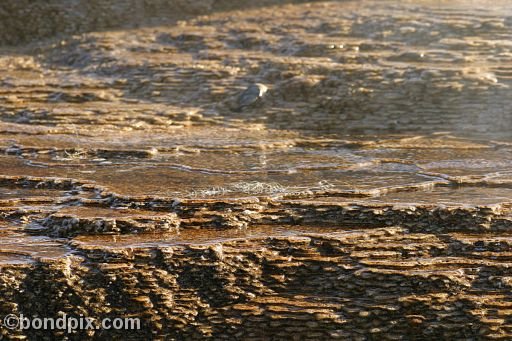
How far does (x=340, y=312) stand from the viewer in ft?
20.1

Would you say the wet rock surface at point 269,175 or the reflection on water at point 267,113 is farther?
the reflection on water at point 267,113

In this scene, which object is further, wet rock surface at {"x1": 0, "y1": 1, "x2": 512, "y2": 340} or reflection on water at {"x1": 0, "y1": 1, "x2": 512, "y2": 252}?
reflection on water at {"x1": 0, "y1": 1, "x2": 512, "y2": 252}

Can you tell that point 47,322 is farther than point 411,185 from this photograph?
No

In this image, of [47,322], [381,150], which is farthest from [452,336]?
[381,150]

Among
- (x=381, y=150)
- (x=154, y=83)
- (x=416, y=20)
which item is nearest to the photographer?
(x=381, y=150)

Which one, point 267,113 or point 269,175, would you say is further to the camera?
point 267,113

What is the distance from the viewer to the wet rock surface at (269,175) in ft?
20.1

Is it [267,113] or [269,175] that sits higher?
[267,113]

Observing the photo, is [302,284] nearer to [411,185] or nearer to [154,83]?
[411,185]

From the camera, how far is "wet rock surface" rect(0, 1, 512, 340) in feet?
20.1

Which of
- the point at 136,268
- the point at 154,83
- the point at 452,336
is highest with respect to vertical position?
the point at 154,83

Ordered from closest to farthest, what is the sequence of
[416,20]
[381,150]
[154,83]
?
[381,150] → [154,83] → [416,20]

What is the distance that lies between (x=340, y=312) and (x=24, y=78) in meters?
6.86

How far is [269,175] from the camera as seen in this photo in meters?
8.18
